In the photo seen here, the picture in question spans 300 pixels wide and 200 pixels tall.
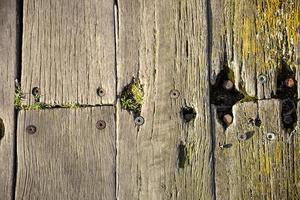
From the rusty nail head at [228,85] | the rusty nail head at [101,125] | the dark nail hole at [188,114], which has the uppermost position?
the rusty nail head at [228,85]

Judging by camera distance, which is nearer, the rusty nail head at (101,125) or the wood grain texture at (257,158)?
the wood grain texture at (257,158)

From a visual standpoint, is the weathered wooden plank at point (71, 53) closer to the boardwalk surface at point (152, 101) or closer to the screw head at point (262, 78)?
the boardwalk surface at point (152, 101)

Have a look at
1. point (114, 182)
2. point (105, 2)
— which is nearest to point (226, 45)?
point (105, 2)

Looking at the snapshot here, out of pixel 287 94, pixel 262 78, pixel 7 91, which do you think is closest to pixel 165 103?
pixel 262 78

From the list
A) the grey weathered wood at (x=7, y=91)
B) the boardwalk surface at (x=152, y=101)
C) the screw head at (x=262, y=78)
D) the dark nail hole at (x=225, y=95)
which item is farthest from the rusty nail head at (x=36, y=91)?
the screw head at (x=262, y=78)

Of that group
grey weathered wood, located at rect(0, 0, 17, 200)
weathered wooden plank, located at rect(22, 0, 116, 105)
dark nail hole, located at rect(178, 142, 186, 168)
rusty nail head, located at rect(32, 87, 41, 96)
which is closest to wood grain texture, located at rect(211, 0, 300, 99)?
dark nail hole, located at rect(178, 142, 186, 168)

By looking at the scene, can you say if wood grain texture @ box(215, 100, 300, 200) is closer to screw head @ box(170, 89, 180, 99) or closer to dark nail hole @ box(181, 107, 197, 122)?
dark nail hole @ box(181, 107, 197, 122)

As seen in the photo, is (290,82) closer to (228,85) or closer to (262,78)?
(262,78)
